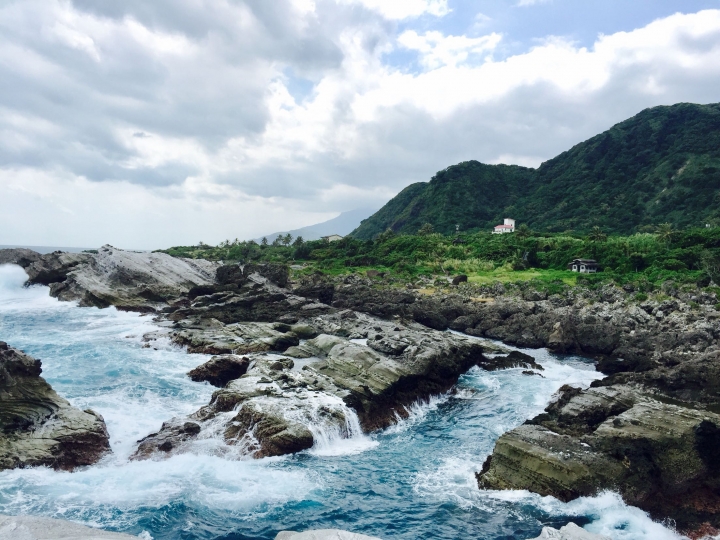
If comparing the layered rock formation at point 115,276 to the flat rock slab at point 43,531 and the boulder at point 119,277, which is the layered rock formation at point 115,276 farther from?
the flat rock slab at point 43,531

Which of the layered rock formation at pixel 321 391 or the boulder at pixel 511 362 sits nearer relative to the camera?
the layered rock formation at pixel 321 391

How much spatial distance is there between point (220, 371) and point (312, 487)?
1391 centimetres

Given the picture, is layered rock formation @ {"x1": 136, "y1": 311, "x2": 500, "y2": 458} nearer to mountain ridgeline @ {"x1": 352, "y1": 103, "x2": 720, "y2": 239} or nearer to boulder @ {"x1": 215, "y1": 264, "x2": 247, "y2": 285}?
boulder @ {"x1": 215, "y1": 264, "x2": 247, "y2": 285}

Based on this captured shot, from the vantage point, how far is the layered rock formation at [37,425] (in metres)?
17.9

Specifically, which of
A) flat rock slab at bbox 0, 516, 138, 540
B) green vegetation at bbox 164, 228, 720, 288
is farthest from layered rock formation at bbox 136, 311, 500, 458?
green vegetation at bbox 164, 228, 720, 288

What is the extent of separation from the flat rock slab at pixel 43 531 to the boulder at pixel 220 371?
1803 centimetres

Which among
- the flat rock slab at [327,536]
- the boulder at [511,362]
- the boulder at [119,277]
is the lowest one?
the boulder at [511,362]

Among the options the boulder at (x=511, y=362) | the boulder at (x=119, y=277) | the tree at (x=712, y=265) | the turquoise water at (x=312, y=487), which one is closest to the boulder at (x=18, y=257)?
the boulder at (x=119, y=277)

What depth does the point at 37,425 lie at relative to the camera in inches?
762

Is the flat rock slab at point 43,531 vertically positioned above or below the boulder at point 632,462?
above

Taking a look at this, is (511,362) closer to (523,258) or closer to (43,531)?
(43,531)

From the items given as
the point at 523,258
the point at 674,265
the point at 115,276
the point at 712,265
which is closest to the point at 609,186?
the point at 523,258

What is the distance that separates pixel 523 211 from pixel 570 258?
93.4 m

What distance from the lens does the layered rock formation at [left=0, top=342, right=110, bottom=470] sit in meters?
17.9
